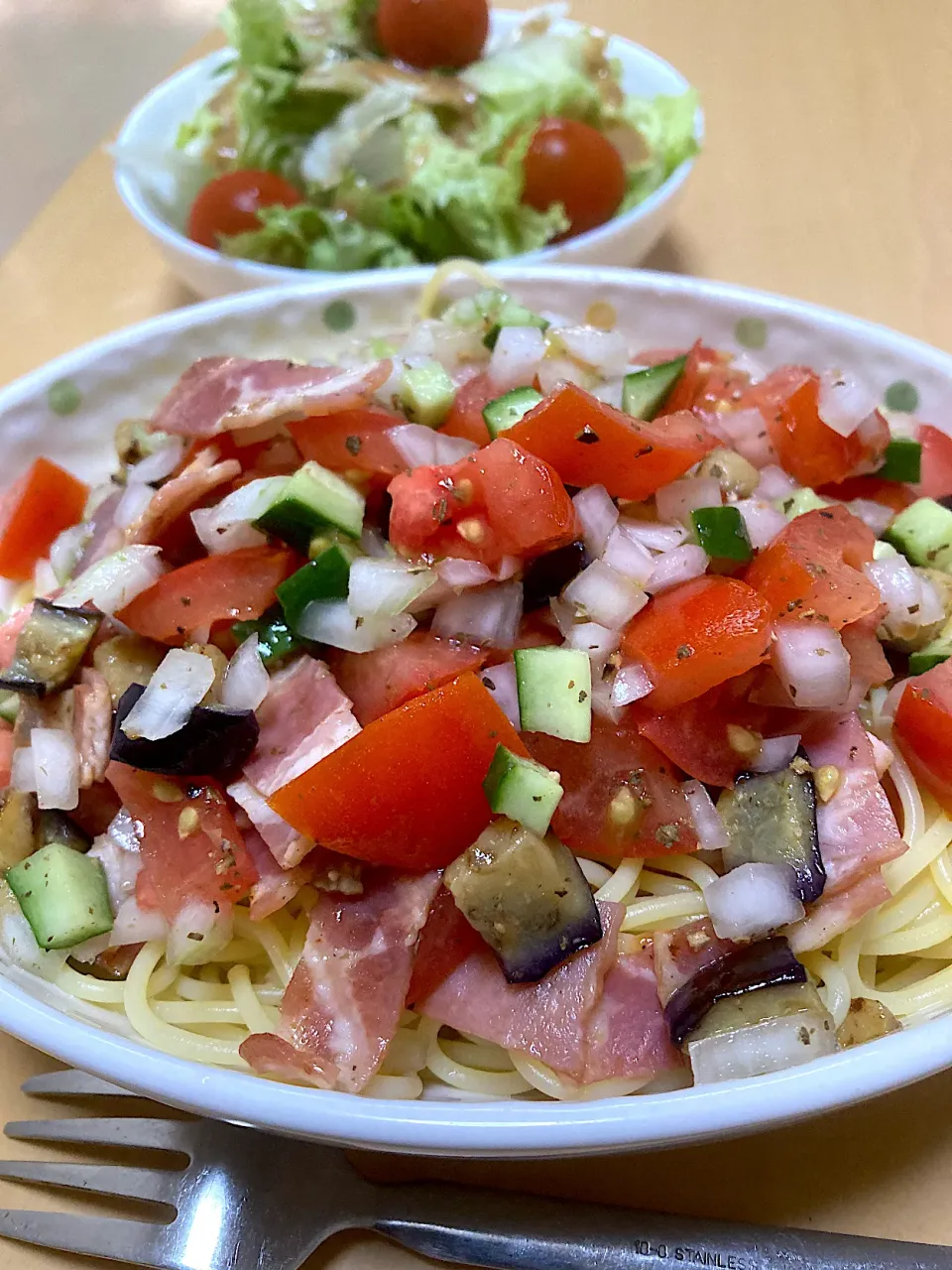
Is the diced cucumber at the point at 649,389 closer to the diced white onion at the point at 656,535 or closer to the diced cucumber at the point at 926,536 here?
the diced white onion at the point at 656,535

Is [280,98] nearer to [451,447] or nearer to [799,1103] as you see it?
[451,447]

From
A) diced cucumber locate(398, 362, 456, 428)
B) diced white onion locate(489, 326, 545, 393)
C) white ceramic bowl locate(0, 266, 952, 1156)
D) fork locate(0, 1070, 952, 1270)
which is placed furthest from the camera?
diced white onion locate(489, 326, 545, 393)

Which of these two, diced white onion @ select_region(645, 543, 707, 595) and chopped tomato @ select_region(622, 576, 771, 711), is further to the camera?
diced white onion @ select_region(645, 543, 707, 595)

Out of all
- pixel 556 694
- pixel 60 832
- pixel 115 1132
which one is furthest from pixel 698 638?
pixel 115 1132

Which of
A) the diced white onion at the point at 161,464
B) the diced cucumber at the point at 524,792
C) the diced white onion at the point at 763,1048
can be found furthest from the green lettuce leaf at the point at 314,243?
the diced white onion at the point at 763,1048

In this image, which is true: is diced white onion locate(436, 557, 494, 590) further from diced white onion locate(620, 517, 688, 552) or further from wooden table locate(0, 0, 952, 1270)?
wooden table locate(0, 0, 952, 1270)

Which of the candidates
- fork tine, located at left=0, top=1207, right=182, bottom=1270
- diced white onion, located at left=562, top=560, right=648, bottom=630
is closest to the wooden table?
fork tine, located at left=0, top=1207, right=182, bottom=1270

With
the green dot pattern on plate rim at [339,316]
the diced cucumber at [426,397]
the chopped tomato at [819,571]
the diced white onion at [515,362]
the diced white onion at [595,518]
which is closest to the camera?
the chopped tomato at [819,571]
